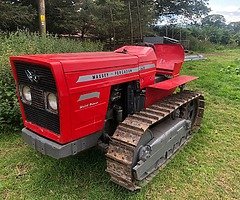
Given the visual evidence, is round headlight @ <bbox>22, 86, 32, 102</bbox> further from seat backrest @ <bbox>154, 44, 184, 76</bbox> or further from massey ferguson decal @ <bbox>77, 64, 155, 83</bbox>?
seat backrest @ <bbox>154, 44, 184, 76</bbox>

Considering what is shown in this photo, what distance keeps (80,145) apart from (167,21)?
23249mm

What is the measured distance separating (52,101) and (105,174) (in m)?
1.32

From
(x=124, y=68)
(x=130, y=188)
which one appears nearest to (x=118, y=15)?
(x=124, y=68)

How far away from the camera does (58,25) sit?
35.1 feet

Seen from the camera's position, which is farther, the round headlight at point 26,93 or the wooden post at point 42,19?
the wooden post at point 42,19

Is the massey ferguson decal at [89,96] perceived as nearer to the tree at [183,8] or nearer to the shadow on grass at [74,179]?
the shadow on grass at [74,179]

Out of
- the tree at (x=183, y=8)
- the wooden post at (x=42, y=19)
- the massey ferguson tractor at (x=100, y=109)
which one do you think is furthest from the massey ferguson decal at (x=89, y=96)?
the tree at (x=183, y=8)

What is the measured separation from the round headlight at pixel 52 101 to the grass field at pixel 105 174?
1084mm

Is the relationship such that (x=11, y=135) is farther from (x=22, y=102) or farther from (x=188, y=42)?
(x=188, y=42)

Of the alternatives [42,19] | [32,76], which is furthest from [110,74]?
[42,19]

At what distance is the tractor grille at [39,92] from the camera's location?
255cm

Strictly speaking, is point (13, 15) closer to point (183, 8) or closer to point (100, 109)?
point (100, 109)

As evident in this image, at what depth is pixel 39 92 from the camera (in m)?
2.75

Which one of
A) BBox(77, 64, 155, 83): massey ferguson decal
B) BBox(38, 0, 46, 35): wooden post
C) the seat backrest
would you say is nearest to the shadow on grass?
BBox(77, 64, 155, 83): massey ferguson decal
